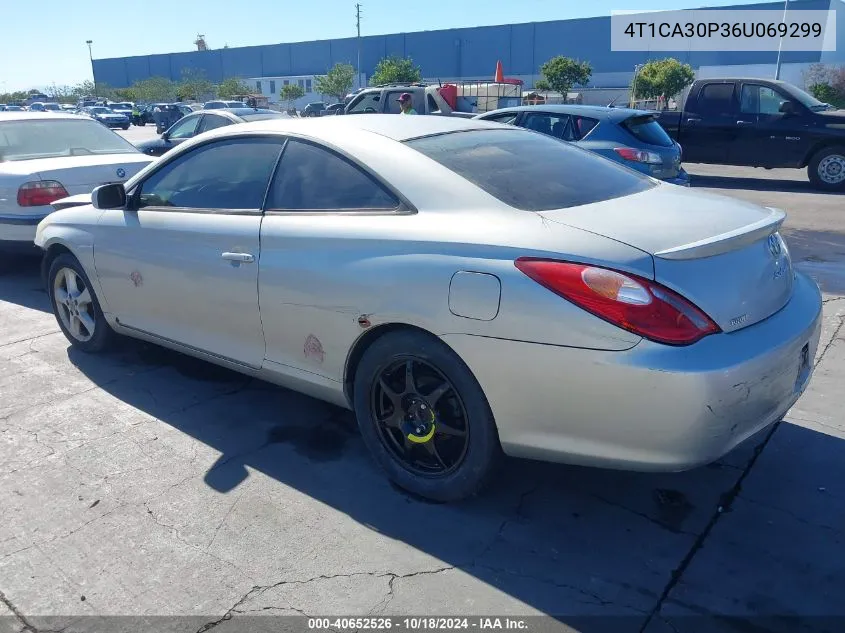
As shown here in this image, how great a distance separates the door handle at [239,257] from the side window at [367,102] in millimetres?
13036

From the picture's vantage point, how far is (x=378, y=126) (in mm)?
3463

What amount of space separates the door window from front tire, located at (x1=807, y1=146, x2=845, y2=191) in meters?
1.08

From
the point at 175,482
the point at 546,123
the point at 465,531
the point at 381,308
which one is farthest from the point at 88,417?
the point at 546,123

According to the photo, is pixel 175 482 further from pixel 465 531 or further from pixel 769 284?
pixel 769 284

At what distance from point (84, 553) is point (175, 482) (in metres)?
0.55

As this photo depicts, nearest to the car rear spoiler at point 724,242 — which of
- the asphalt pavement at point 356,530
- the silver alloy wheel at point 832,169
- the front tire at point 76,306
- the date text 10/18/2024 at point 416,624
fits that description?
the asphalt pavement at point 356,530

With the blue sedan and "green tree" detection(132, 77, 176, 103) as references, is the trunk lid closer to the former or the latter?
the blue sedan

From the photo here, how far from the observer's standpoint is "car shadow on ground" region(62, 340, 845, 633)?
2500mm

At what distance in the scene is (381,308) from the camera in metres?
2.88

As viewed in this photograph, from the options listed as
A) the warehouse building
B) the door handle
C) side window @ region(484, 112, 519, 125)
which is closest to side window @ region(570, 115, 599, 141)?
side window @ region(484, 112, 519, 125)

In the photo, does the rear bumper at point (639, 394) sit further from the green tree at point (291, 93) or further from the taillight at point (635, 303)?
the green tree at point (291, 93)

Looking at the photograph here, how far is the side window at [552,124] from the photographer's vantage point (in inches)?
374

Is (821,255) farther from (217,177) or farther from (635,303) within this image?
(217,177)

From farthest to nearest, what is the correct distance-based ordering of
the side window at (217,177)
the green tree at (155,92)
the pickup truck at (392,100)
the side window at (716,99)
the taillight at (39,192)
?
the green tree at (155,92) → the pickup truck at (392,100) → the side window at (716,99) → the taillight at (39,192) → the side window at (217,177)
